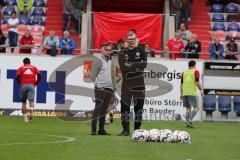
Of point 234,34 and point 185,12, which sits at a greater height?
point 185,12

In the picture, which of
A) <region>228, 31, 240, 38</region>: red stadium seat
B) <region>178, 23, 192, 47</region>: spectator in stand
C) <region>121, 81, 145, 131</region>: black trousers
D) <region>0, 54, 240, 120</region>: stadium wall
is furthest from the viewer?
<region>228, 31, 240, 38</region>: red stadium seat

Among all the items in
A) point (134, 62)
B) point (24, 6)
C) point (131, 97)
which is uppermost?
point (24, 6)

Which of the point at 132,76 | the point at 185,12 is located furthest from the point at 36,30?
the point at 132,76

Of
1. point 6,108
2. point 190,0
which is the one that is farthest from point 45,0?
point 6,108

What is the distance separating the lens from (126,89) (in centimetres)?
1986

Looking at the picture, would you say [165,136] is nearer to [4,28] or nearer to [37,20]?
[4,28]

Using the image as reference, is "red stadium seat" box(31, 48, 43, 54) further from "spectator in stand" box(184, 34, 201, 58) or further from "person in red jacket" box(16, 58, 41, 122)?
"spectator in stand" box(184, 34, 201, 58)

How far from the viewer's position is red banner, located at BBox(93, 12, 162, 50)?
35438mm

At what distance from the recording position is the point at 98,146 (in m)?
16.5

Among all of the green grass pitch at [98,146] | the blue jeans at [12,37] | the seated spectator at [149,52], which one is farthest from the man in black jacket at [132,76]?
the blue jeans at [12,37]

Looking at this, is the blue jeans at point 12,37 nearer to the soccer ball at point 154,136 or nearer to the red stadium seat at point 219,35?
the red stadium seat at point 219,35

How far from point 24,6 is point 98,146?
22478mm

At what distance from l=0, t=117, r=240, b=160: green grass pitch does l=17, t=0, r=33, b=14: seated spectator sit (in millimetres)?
15655

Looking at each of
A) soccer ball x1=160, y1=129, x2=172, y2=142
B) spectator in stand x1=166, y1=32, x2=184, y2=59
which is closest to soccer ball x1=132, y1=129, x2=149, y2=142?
soccer ball x1=160, y1=129, x2=172, y2=142
